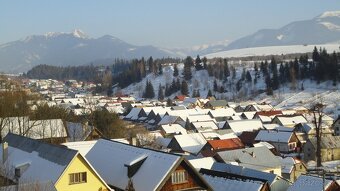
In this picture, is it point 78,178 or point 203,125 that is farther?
point 203,125

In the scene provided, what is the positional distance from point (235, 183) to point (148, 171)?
257 inches

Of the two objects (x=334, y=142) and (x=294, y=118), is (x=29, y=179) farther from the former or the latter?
(x=294, y=118)

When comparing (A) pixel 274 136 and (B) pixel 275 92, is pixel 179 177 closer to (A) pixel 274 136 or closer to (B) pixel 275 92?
(A) pixel 274 136

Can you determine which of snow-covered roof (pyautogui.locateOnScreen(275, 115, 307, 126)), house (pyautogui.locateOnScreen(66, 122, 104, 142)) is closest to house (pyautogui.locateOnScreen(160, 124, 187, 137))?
snow-covered roof (pyautogui.locateOnScreen(275, 115, 307, 126))

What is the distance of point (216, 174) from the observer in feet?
91.3

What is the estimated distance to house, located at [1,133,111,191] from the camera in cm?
2030

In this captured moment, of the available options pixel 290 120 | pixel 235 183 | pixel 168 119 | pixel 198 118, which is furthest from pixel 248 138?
pixel 235 183

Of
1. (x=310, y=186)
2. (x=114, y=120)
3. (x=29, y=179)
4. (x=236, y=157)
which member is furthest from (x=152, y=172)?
(x=114, y=120)

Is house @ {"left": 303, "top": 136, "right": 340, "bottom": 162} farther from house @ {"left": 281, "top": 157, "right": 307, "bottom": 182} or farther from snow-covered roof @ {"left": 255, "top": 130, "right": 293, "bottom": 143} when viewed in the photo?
house @ {"left": 281, "top": 157, "right": 307, "bottom": 182}

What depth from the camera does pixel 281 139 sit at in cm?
6162

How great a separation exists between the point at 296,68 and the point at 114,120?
280 ft

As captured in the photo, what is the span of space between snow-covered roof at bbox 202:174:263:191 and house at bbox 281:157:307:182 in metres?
16.9

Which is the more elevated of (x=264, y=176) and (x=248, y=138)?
(x=264, y=176)

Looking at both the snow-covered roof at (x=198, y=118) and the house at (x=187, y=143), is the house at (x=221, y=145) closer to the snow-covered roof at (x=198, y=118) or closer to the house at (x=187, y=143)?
the house at (x=187, y=143)
